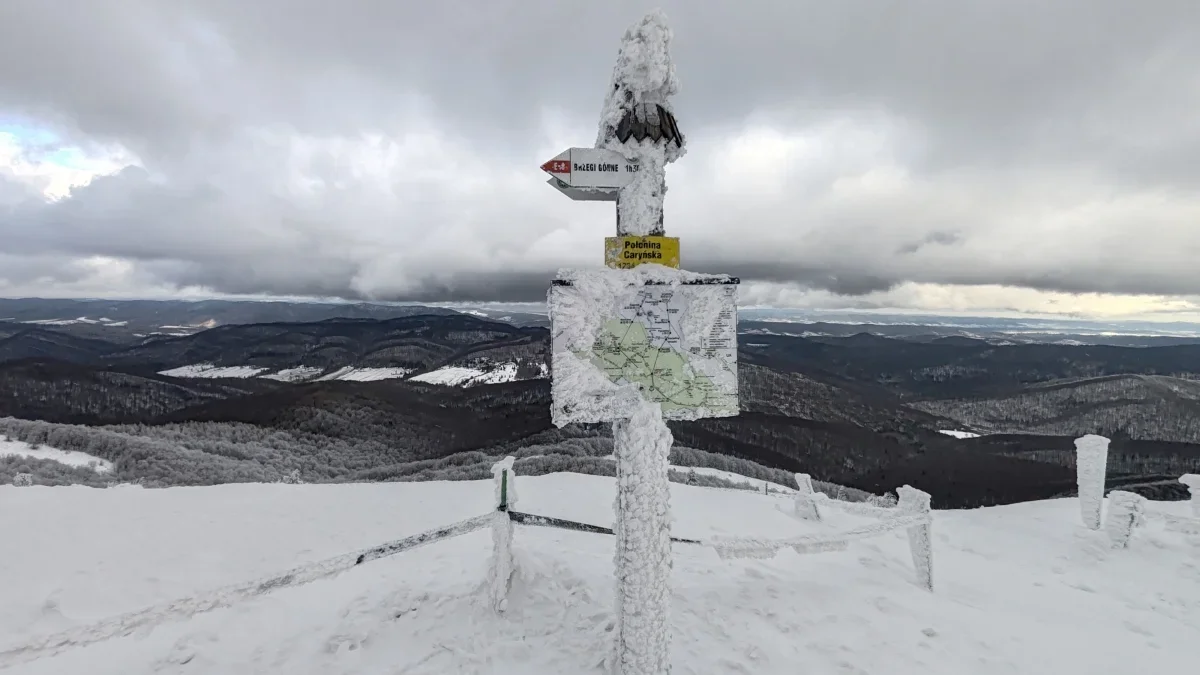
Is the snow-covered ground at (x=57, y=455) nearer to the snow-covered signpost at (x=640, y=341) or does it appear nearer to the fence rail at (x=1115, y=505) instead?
the snow-covered signpost at (x=640, y=341)

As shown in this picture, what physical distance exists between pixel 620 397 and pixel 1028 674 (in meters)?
4.69

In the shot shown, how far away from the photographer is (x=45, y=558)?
20.9 feet

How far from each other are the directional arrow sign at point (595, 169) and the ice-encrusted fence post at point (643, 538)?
6.02ft

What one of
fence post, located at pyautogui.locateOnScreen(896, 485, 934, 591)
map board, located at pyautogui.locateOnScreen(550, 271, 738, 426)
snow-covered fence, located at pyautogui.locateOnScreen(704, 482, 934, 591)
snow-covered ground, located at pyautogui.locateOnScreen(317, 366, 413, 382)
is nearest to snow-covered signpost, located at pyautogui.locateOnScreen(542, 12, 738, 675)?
map board, located at pyautogui.locateOnScreen(550, 271, 738, 426)

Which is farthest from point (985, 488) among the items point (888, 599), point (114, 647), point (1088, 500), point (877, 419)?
point (114, 647)

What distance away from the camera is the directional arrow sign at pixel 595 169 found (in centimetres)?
389

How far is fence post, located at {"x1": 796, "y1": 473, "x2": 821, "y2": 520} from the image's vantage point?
1031cm

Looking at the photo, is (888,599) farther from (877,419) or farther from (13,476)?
(877,419)

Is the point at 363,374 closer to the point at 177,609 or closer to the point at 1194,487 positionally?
the point at 177,609

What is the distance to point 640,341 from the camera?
3.90 m

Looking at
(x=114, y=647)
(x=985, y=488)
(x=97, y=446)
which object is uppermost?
(x=114, y=647)

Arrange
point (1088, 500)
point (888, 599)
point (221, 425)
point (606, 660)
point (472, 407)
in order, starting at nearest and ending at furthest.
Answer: point (606, 660) < point (888, 599) < point (1088, 500) < point (221, 425) < point (472, 407)

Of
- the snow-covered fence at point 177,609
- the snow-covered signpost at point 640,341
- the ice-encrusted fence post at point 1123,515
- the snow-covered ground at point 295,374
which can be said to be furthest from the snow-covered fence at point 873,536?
the snow-covered ground at point 295,374

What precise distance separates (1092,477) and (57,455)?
1206 inches
